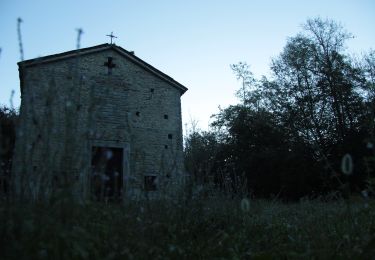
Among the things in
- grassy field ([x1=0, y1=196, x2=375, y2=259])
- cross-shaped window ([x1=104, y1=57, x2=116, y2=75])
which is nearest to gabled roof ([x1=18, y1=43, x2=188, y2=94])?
cross-shaped window ([x1=104, y1=57, x2=116, y2=75])

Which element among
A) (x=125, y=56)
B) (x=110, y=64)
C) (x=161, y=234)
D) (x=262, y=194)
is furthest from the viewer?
(x=262, y=194)

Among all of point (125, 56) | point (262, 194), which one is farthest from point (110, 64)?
point (262, 194)

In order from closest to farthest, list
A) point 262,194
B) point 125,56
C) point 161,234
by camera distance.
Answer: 1. point 161,234
2. point 125,56
3. point 262,194

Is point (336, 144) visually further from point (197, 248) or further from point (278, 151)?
point (197, 248)

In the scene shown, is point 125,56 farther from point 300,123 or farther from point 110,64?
point 300,123

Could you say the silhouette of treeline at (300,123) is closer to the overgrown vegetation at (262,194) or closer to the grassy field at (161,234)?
the overgrown vegetation at (262,194)

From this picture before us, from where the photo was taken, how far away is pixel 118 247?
9.28 feet

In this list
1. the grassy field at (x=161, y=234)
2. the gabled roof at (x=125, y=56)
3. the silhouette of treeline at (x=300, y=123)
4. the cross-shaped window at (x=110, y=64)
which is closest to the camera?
the grassy field at (x=161, y=234)

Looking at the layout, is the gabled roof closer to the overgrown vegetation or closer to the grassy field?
the overgrown vegetation

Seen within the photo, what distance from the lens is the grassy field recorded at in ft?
7.43

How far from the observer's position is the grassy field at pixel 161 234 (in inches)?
89.1

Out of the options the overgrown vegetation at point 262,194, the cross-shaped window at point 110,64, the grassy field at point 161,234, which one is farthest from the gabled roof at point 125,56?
the grassy field at point 161,234

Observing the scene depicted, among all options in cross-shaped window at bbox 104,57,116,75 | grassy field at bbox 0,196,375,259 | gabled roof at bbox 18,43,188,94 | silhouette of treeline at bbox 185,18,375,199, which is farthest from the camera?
silhouette of treeline at bbox 185,18,375,199

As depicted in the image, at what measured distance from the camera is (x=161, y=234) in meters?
3.94
